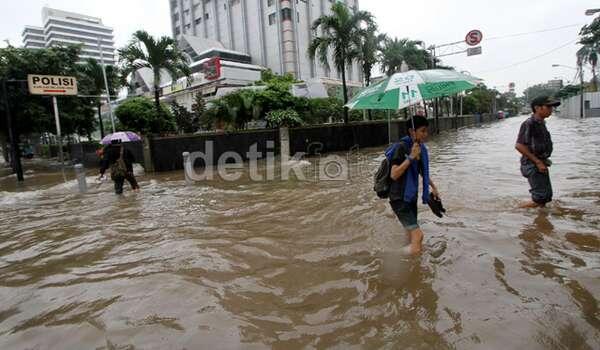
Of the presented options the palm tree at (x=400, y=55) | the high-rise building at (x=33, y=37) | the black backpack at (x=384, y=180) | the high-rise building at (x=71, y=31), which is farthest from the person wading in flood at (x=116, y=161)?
the high-rise building at (x=33, y=37)

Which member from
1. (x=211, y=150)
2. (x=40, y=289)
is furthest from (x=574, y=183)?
(x=211, y=150)

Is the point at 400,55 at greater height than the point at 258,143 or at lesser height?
greater

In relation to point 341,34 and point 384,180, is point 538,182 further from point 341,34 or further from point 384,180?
point 341,34

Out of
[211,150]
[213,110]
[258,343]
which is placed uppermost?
[213,110]

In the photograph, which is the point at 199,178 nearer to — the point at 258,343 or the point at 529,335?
the point at 258,343

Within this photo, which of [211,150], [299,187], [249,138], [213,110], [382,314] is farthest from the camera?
[213,110]

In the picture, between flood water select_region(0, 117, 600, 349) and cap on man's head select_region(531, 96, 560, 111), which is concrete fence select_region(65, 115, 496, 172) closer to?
flood water select_region(0, 117, 600, 349)

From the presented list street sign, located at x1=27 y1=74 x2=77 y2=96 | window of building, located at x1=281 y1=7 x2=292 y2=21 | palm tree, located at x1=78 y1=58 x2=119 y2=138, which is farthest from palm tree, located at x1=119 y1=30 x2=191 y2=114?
window of building, located at x1=281 y1=7 x2=292 y2=21

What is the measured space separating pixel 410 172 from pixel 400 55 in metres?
27.8

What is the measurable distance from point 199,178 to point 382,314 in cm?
1002

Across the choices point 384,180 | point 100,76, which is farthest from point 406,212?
point 100,76

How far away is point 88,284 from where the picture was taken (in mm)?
3947

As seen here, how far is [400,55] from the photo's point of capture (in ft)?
95.8

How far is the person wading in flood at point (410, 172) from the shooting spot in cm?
363
